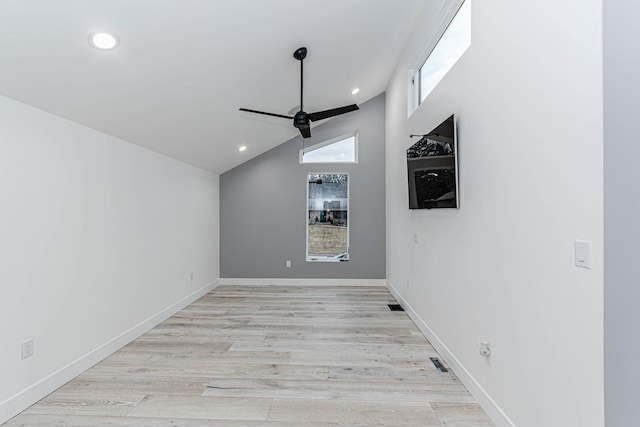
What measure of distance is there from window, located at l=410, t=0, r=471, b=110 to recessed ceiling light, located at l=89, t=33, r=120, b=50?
8.08 ft

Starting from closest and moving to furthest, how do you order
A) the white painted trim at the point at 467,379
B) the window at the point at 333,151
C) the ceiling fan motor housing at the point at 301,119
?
the white painted trim at the point at 467,379, the ceiling fan motor housing at the point at 301,119, the window at the point at 333,151

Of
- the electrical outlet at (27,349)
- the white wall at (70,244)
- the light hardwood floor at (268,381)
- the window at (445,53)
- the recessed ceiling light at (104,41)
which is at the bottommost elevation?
the light hardwood floor at (268,381)

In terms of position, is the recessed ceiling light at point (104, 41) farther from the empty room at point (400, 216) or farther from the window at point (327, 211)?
the window at point (327, 211)

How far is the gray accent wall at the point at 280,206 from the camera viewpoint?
6.10 metres

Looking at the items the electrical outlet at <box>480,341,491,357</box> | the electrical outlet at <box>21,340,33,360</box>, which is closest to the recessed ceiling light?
the electrical outlet at <box>21,340,33,360</box>

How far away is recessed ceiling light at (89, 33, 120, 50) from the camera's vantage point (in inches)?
77.9

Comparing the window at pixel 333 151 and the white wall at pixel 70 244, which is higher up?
the window at pixel 333 151

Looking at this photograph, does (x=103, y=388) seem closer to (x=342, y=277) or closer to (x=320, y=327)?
(x=320, y=327)

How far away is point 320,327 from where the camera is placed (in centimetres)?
381

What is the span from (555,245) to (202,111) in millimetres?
3260

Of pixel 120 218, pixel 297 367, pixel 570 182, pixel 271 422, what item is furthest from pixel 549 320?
pixel 120 218

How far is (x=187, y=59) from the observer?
2.56 m

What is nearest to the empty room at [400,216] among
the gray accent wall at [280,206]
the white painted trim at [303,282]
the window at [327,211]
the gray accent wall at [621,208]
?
the gray accent wall at [621,208]

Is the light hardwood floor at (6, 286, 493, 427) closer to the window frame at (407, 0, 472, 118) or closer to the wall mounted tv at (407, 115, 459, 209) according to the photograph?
the wall mounted tv at (407, 115, 459, 209)
